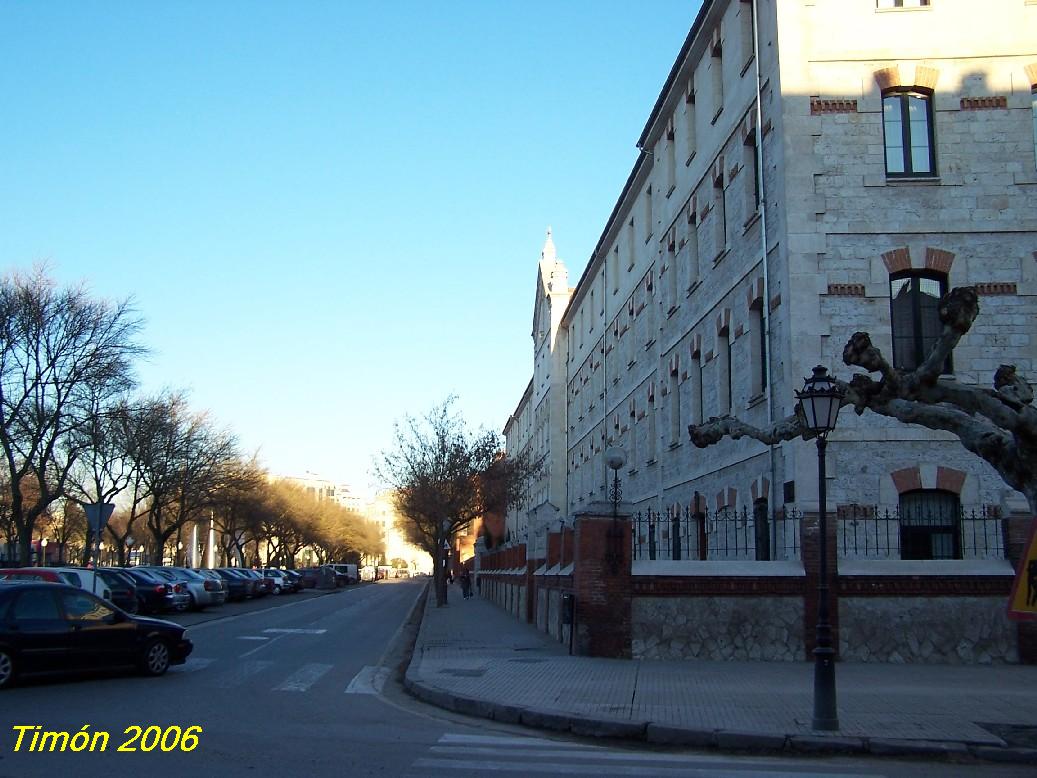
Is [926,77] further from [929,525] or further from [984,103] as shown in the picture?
[929,525]

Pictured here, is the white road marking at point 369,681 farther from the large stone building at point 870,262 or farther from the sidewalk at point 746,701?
the large stone building at point 870,262

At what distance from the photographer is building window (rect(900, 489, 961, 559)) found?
61.0 feet

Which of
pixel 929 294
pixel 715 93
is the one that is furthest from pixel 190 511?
pixel 929 294

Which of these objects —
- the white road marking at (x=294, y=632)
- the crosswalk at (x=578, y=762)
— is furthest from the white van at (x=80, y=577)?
the crosswalk at (x=578, y=762)

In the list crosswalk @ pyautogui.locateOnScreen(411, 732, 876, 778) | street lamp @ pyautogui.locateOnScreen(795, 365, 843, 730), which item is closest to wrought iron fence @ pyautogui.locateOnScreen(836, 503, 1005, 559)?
street lamp @ pyautogui.locateOnScreen(795, 365, 843, 730)

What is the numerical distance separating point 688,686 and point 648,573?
142 inches

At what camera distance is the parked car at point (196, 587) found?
35094 millimetres

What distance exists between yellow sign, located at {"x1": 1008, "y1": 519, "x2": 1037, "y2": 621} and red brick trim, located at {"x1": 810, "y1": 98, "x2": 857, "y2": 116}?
11844 millimetres

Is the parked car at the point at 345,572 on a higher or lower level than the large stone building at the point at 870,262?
lower

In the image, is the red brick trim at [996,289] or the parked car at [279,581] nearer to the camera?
the red brick trim at [996,289]

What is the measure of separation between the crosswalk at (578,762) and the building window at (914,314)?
1108 centimetres

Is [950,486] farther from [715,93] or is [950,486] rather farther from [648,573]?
[715,93]

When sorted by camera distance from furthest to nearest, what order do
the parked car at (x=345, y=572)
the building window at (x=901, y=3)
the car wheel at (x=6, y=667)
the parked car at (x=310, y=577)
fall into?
1. the parked car at (x=345, y=572)
2. the parked car at (x=310, y=577)
3. the building window at (x=901, y=3)
4. the car wheel at (x=6, y=667)

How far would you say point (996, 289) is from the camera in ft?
63.4
